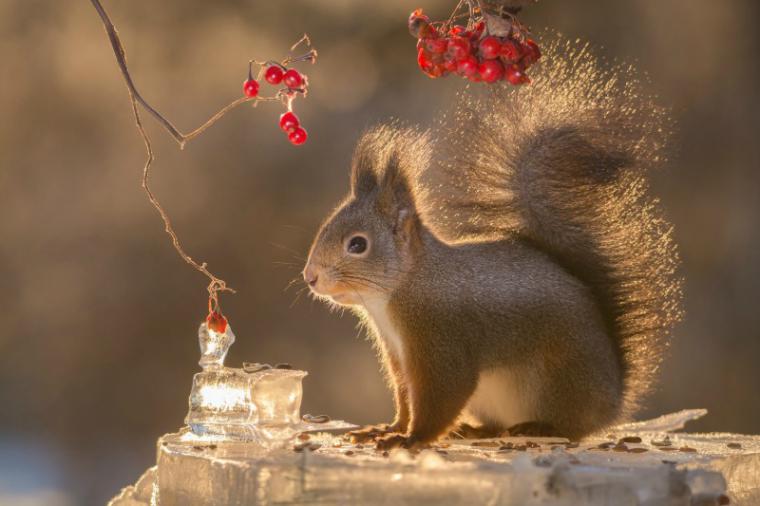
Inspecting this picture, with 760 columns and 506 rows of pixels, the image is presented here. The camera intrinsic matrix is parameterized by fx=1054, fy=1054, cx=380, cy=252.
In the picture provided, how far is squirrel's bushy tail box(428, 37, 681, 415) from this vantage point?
1758mm

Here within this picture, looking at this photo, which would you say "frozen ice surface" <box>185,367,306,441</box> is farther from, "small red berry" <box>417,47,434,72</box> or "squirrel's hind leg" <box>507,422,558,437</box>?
"small red berry" <box>417,47,434,72</box>

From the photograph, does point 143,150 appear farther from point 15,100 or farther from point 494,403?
point 494,403

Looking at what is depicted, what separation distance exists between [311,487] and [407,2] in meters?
2.61

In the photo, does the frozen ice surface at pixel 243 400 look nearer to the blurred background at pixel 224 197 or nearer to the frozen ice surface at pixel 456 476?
the frozen ice surface at pixel 456 476

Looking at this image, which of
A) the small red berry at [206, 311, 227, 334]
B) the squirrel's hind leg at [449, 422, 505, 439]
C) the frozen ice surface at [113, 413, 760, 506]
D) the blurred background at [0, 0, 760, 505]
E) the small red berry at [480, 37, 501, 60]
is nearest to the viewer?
the frozen ice surface at [113, 413, 760, 506]

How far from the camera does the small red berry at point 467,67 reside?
1.40 meters

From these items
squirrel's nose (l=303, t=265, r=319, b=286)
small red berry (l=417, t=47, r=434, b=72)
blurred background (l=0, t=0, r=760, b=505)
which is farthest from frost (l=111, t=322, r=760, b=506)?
blurred background (l=0, t=0, r=760, b=505)

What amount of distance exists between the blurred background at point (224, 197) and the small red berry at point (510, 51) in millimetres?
1948

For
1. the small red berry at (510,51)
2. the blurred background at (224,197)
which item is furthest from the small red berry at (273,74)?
the blurred background at (224,197)

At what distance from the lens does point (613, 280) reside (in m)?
1.75

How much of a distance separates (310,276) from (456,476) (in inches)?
23.5

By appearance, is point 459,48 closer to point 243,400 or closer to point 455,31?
point 455,31

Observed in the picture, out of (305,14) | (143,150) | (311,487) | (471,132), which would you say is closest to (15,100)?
(143,150)

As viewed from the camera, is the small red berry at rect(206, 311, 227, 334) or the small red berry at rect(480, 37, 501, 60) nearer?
the small red berry at rect(480, 37, 501, 60)
